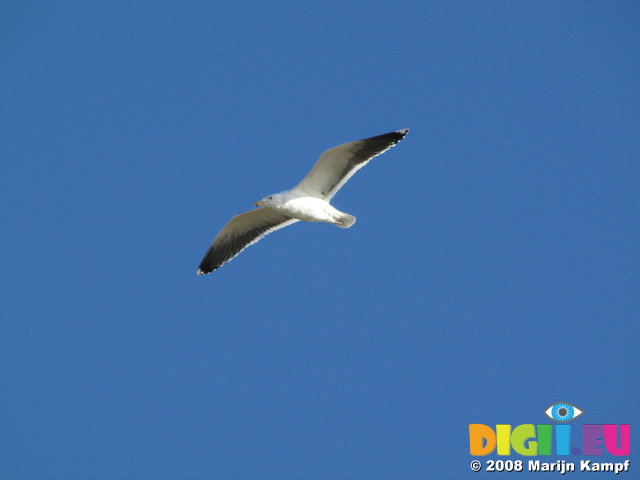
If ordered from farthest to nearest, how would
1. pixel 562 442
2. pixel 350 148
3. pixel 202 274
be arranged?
pixel 202 274 → pixel 562 442 → pixel 350 148

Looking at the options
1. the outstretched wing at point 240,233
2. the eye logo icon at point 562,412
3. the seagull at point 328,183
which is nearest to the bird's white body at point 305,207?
the seagull at point 328,183

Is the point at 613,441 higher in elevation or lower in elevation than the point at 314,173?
lower

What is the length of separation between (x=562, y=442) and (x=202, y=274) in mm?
5518

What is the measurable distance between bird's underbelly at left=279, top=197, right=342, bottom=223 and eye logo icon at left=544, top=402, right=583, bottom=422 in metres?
4.14

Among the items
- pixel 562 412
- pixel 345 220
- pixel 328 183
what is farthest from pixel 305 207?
pixel 562 412

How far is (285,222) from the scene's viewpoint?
43.2ft

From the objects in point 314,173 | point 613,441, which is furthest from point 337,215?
point 613,441

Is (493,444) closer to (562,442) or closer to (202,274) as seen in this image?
(562,442)

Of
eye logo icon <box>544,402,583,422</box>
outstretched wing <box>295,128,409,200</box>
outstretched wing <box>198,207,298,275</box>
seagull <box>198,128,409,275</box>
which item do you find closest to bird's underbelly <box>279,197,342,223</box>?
seagull <box>198,128,409,275</box>

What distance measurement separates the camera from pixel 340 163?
11867mm

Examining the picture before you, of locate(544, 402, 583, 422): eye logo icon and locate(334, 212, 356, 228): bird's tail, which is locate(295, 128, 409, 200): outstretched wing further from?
locate(544, 402, 583, 422): eye logo icon

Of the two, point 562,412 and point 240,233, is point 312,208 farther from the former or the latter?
point 562,412

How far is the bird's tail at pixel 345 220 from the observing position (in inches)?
476

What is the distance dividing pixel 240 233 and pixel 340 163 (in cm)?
A: 221
